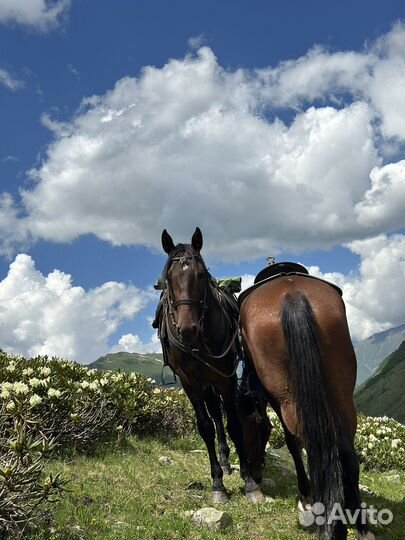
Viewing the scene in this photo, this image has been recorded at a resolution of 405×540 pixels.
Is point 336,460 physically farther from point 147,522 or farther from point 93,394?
point 93,394

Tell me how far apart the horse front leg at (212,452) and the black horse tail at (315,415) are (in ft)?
8.66

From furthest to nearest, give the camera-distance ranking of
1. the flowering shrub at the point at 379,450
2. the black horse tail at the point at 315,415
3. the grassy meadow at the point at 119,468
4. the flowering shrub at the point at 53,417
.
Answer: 1. the flowering shrub at the point at 379,450
2. the grassy meadow at the point at 119,468
3. the black horse tail at the point at 315,415
4. the flowering shrub at the point at 53,417

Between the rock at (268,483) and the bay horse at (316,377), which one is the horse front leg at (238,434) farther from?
the bay horse at (316,377)

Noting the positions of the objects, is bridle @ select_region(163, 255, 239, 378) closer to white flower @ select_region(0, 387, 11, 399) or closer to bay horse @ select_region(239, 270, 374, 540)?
bay horse @ select_region(239, 270, 374, 540)

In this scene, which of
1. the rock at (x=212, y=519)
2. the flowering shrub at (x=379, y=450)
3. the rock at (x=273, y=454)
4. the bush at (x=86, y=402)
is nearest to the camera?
the rock at (x=212, y=519)

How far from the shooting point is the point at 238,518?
6508 mm

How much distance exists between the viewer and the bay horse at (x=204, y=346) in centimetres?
674

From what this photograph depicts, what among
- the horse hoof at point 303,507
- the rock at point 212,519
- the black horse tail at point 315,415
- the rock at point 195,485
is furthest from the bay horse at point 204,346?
the black horse tail at point 315,415

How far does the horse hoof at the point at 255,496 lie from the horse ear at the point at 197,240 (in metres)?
4.00

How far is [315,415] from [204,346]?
8.59 ft

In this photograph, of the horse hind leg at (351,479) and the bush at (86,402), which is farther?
the bush at (86,402)

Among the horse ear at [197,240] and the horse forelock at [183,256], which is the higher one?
the horse ear at [197,240]

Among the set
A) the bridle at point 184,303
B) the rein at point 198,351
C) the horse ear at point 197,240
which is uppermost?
the horse ear at point 197,240

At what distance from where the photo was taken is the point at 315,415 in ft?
16.1
